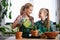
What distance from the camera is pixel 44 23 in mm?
2666

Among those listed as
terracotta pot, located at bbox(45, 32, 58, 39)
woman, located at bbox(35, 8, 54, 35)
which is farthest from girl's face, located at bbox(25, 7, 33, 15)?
terracotta pot, located at bbox(45, 32, 58, 39)

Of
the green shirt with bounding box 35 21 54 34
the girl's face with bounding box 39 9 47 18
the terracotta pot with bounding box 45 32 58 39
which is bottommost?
the terracotta pot with bounding box 45 32 58 39

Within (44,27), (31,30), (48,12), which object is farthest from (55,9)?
(31,30)

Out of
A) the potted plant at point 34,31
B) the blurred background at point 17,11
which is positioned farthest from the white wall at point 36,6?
the potted plant at point 34,31

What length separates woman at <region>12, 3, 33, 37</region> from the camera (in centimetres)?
267

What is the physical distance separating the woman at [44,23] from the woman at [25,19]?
0.15m

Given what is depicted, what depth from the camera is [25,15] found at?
2.70 m

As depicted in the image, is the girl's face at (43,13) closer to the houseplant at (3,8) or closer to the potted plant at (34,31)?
the potted plant at (34,31)

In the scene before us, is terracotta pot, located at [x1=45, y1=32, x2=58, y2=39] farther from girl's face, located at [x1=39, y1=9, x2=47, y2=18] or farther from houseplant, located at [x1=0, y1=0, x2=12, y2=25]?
houseplant, located at [x1=0, y1=0, x2=12, y2=25]

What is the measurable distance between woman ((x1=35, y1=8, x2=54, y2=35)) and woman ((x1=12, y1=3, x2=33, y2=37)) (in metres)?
0.15

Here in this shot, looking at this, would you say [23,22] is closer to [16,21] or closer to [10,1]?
[16,21]

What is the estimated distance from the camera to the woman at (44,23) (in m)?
2.64

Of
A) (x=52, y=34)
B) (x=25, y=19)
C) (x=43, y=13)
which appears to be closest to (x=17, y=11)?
(x=25, y=19)

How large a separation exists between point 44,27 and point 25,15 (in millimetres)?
365
